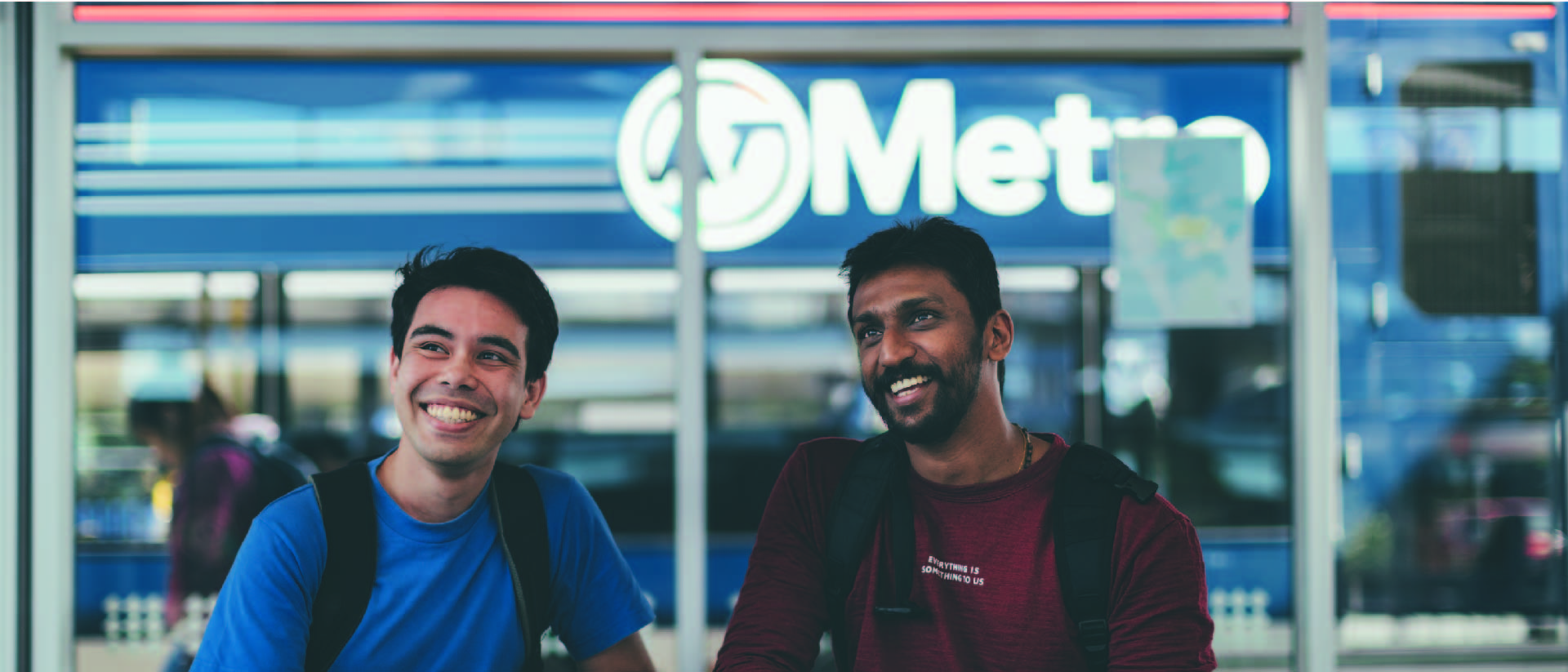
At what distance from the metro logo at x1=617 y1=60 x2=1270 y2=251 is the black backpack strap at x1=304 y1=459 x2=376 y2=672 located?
1.42 metres

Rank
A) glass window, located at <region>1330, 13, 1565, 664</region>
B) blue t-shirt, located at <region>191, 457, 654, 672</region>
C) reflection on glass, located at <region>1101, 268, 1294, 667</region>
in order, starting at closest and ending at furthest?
blue t-shirt, located at <region>191, 457, 654, 672</region>, reflection on glass, located at <region>1101, 268, 1294, 667</region>, glass window, located at <region>1330, 13, 1565, 664</region>

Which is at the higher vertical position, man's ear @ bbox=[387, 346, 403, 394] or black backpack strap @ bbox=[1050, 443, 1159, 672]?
man's ear @ bbox=[387, 346, 403, 394]

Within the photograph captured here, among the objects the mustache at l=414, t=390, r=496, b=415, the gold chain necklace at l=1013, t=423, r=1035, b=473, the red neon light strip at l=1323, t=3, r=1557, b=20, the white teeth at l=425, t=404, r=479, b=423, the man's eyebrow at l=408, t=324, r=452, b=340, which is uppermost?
the red neon light strip at l=1323, t=3, r=1557, b=20

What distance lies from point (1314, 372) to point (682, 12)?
6.40 ft

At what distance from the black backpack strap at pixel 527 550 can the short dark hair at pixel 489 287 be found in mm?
230

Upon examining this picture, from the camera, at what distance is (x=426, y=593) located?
178 cm

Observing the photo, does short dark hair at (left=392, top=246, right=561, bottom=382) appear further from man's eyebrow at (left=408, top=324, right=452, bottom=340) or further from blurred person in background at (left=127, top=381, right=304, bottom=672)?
blurred person in background at (left=127, top=381, right=304, bottom=672)

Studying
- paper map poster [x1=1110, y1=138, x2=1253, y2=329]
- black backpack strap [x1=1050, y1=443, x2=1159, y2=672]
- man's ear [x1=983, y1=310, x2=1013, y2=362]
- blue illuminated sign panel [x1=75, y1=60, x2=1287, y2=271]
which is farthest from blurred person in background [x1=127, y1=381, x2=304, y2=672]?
paper map poster [x1=1110, y1=138, x2=1253, y2=329]

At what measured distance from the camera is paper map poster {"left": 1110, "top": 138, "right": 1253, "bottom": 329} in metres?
2.82

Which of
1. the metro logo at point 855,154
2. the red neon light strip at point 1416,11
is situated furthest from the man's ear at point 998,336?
the red neon light strip at point 1416,11

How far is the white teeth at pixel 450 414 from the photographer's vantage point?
179cm

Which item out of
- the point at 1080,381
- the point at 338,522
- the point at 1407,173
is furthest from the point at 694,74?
the point at 1407,173

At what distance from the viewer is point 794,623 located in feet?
6.00

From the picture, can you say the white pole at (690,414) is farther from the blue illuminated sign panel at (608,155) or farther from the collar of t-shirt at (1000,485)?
the collar of t-shirt at (1000,485)
